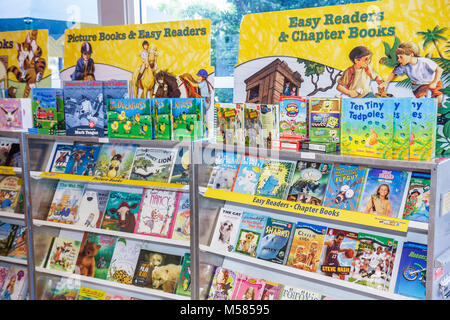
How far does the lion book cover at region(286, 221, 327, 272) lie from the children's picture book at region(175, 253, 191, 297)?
734mm

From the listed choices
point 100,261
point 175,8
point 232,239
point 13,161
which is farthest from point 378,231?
point 13,161

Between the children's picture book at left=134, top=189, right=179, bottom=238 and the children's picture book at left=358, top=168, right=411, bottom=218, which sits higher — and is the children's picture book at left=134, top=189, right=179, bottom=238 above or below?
below

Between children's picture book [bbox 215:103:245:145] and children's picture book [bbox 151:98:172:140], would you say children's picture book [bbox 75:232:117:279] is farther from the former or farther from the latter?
children's picture book [bbox 215:103:245:145]

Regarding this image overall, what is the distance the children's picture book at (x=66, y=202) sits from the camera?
318 cm

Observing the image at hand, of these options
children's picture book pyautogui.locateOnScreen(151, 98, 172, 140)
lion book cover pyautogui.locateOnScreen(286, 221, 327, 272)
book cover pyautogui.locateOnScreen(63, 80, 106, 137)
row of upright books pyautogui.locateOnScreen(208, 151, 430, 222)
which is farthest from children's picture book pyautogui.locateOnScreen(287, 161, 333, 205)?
book cover pyautogui.locateOnScreen(63, 80, 106, 137)

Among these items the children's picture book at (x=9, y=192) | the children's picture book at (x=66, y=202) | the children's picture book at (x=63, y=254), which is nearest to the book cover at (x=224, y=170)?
the children's picture book at (x=66, y=202)

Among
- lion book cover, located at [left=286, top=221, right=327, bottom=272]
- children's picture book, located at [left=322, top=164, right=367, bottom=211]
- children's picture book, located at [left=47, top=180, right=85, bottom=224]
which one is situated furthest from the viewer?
children's picture book, located at [left=47, top=180, right=85, bottom=224]

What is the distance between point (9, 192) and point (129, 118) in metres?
1.42

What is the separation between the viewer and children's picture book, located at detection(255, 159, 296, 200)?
2520mm

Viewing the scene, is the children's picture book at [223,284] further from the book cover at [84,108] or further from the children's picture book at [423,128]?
the children's picture book at [423,128]

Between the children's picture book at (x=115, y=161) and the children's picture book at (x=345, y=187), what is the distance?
56.8 inches

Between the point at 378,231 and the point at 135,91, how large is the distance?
199cm

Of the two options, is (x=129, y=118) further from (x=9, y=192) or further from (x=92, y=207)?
(x=9, y=192)

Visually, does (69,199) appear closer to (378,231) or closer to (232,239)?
(232,239)
